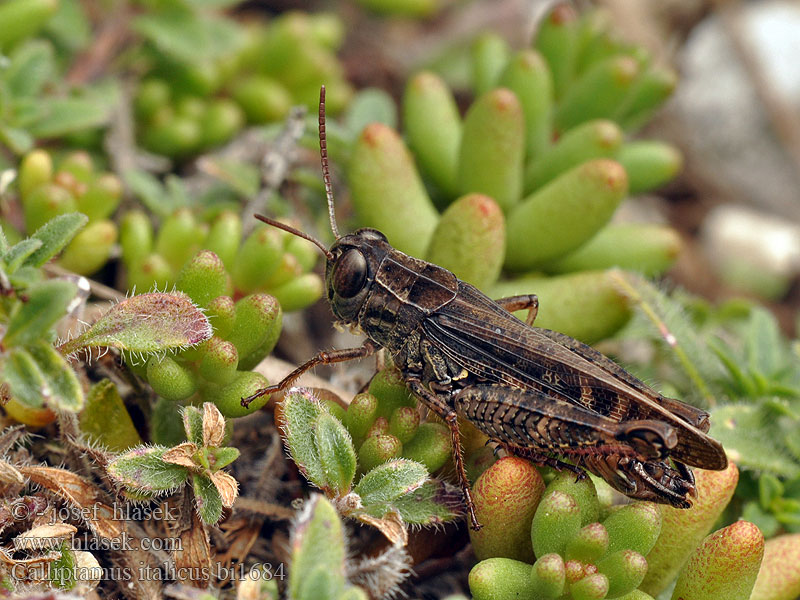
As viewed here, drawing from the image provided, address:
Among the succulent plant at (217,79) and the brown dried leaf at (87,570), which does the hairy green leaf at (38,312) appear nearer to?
the brown dried leaf at (87,570)

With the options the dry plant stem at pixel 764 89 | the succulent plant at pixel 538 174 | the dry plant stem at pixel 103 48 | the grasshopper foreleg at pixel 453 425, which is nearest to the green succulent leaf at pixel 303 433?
the grasshopper foreleg at pixel 453 425

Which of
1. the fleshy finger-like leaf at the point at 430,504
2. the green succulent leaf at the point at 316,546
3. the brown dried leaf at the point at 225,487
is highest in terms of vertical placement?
the green succulent leaf at the point at 316,546

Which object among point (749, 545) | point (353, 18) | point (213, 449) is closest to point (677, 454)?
point (749, 545)

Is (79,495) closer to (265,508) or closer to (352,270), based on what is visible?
(265,508)

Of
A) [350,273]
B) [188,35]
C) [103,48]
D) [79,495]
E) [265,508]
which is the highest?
[188,35]

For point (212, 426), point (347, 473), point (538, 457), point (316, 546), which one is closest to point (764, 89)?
point (538, 457)

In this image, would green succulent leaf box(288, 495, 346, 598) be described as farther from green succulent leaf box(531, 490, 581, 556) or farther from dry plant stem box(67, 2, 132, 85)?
dry plant stem box(67, 2, 132, 85)

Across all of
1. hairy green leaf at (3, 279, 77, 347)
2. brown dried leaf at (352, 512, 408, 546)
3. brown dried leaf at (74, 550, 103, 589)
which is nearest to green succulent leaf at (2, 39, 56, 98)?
hairy green leaf at (3, 279, 77, 347)
